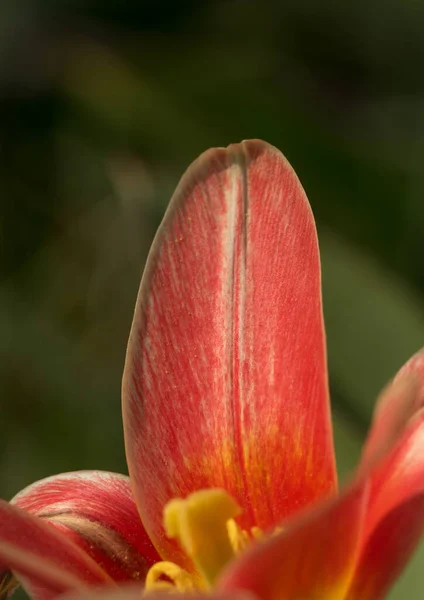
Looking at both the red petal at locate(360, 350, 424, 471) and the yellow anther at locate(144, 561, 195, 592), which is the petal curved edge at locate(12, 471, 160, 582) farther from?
the red petal at locate(360, 350, 424, 471)

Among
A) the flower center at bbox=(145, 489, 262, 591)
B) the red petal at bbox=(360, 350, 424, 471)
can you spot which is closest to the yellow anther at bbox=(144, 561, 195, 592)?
the flower center at bbox=(145, 489, 262, 591)

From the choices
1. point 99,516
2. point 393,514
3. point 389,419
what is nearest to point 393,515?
point 393,514

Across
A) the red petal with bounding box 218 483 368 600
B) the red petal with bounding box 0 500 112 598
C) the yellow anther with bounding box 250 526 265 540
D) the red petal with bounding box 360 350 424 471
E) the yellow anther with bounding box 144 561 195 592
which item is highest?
the red petal with bounding box 360 350 424 471

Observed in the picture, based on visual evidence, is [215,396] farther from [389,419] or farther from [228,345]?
[389,419]

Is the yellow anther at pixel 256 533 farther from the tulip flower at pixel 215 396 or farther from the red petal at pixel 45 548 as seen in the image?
the red petal at pixel 45 548

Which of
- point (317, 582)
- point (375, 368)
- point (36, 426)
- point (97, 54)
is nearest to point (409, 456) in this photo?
point (317, 582)

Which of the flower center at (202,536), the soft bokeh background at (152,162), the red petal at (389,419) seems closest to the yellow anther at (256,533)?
the flower center at (202,536)

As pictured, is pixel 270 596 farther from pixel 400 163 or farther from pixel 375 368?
pixel 400 163
